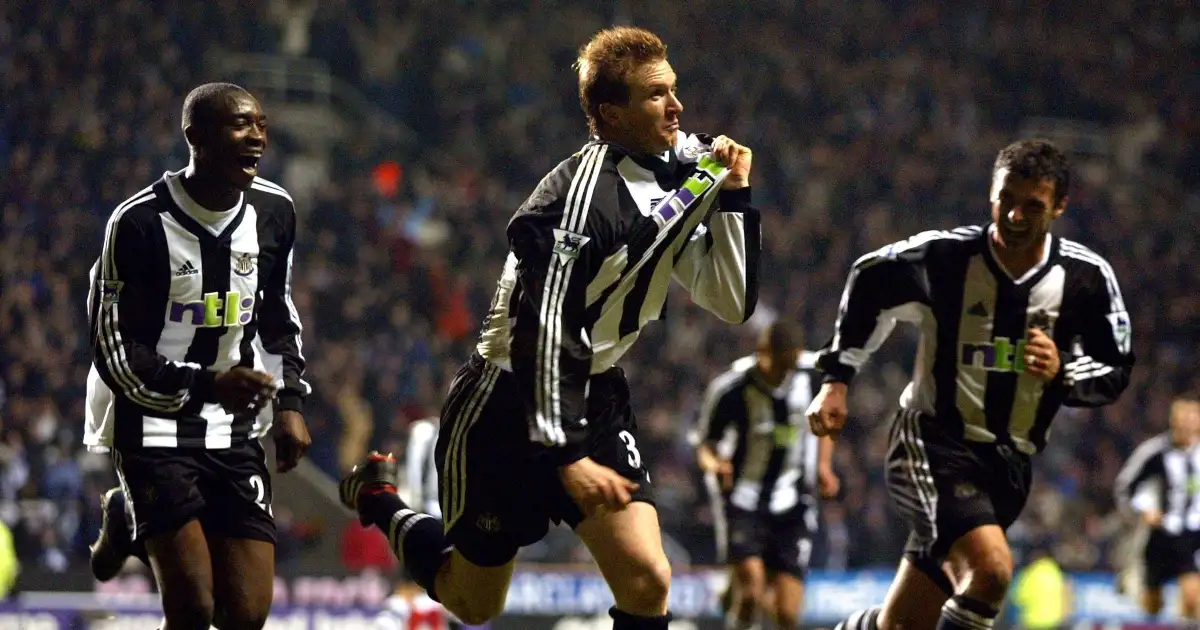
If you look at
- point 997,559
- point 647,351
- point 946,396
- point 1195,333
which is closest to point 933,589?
point 997,559

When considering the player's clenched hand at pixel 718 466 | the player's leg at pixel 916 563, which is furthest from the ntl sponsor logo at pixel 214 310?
the player's clenched hand at pixel 718 466

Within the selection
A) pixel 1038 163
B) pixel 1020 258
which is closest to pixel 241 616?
pixel 1020 258

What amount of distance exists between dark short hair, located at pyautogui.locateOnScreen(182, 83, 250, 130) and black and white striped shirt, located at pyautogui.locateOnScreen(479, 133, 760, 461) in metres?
1.24

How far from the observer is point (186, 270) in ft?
17.6

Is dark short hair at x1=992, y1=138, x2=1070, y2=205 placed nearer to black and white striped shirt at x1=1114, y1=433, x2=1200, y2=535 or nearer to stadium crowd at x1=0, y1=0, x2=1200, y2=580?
black and white striped shirt at x1=1114, y1=433, x2=1200, y2=535

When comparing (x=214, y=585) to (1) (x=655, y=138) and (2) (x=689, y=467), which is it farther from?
(2) (x=689, y=467)

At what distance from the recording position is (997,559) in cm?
552

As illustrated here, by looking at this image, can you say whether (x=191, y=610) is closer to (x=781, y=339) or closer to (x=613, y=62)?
(x=613, y=62)

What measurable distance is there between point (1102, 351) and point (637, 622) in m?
2.30

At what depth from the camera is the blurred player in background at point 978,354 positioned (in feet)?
18.8

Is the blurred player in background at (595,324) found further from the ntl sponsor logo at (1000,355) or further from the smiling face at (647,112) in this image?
the ntl sponsor logo at (1000,355)

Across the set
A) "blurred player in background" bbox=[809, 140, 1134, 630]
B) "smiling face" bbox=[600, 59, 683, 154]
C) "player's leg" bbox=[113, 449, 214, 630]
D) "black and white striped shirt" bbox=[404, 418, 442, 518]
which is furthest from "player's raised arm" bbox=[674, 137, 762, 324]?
"black and white striped shirt" bbox=[404, 418, 442, 518]

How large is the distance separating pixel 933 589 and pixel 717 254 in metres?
1.67

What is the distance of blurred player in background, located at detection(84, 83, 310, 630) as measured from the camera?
526 centimetres
